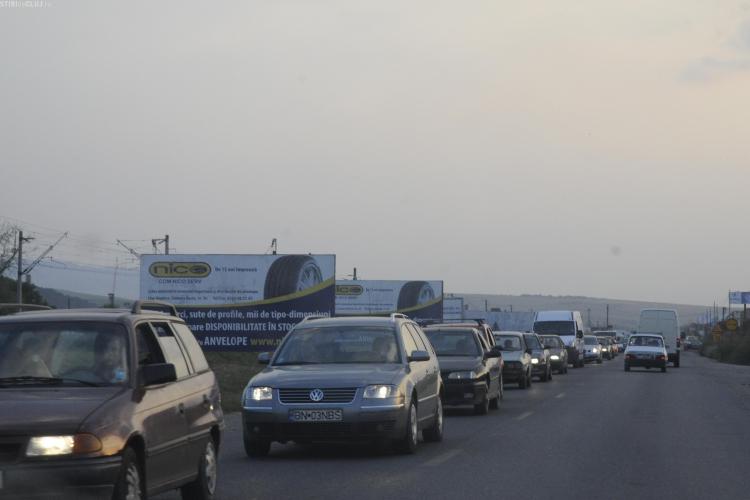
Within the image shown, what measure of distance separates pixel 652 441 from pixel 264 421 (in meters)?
5.89

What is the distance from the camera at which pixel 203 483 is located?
10.3 meters

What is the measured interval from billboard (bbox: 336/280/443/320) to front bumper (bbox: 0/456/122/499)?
6303cm

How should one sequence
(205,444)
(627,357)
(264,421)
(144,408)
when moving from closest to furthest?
(144,408) → (205,444) → (264,421) → (627,357)

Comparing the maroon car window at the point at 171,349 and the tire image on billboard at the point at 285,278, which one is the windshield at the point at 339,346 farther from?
the tire image on billboard at the point at 285,278

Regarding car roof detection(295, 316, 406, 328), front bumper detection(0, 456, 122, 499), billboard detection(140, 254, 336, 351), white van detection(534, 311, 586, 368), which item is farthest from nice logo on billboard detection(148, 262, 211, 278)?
front bumper detection(0, 456, 122, 499)

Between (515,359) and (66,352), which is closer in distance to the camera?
(66,352)

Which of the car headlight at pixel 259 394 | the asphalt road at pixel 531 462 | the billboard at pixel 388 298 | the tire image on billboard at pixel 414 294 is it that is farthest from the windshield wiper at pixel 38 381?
the tire image on billboard at pixel 414 294

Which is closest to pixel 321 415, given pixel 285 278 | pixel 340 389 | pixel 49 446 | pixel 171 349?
pixel 340 389

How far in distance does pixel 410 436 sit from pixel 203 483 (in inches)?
191

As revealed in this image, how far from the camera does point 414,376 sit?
15273mm

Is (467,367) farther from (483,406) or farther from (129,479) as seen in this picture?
(129,479)

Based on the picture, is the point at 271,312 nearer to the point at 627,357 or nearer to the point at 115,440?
the point at 627,357

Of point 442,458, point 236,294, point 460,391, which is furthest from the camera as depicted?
point 236,294

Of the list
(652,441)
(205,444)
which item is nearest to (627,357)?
(652,441)
